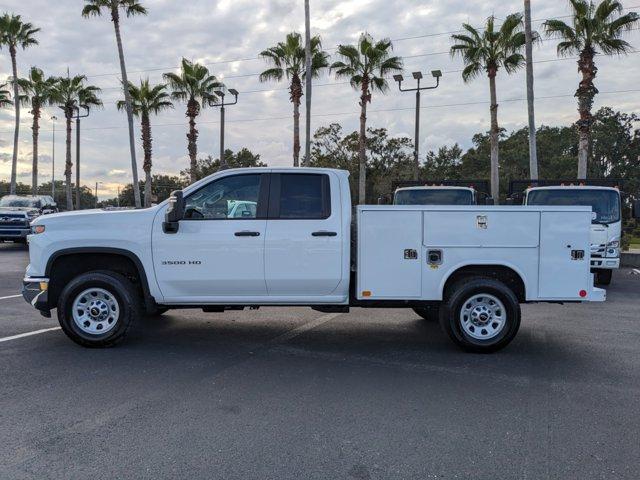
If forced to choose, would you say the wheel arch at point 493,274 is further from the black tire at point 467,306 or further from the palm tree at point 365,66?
the palm tree at point 365,66

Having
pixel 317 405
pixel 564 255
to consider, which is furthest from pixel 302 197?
pixel 564 255

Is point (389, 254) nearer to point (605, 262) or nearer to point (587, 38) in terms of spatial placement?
point (605, 262)

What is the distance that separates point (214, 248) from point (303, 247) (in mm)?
988

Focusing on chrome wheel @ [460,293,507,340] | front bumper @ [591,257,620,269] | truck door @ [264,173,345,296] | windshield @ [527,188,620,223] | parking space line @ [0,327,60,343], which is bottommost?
parking space line @ [0,327,60,343]

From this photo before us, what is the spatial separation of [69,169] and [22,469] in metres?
43.7

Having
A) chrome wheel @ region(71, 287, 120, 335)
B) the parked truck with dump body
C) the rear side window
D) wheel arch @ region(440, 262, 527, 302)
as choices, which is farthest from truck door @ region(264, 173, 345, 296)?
the parked truck with dump body

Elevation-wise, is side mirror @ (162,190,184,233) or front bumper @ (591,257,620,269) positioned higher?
side mirror @ (162,190,184,233)

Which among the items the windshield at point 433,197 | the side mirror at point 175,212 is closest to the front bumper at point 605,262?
the windshield at point 433,197

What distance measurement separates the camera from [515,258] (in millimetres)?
6230

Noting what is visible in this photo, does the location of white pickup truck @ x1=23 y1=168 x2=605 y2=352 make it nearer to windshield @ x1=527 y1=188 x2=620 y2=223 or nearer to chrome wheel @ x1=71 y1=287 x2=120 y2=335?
chrome wheel @ x1=71 y1=287 x2=120 y2=335

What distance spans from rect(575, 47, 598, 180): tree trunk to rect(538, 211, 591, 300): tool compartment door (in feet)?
56.0

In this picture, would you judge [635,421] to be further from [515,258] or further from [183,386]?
[183,386]

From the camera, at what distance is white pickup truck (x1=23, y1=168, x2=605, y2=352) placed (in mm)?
6203

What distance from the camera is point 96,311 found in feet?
21.2
